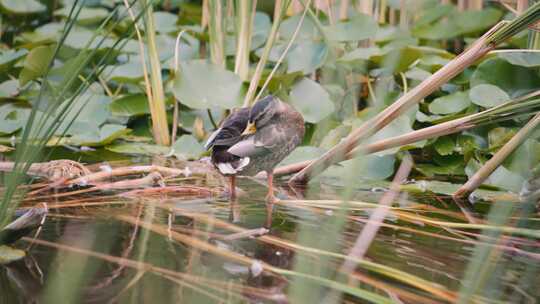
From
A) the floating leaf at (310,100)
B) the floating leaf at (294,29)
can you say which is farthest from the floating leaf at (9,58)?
the floating leaf at (310,100)

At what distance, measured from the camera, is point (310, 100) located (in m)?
4.04

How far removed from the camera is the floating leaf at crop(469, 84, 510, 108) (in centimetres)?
361

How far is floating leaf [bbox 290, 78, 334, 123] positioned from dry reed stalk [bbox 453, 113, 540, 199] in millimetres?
959

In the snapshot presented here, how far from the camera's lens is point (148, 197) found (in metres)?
2.96

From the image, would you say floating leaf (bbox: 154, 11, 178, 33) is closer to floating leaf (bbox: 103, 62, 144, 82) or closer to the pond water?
floating leaf (bbox: 103, 62, 144, 82)

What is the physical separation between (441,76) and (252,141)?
73 cm

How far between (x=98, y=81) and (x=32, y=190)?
1.98 metres

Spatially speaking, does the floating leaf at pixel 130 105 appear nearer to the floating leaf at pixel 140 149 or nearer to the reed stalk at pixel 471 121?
the floating leaf at pixel 140 149

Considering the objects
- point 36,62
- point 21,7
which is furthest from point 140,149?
point 21,7

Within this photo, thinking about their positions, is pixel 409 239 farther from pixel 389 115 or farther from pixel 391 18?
pixel 391 18

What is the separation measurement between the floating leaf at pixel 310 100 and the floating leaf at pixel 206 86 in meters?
0.32

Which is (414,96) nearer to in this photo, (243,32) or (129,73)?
(243,32)

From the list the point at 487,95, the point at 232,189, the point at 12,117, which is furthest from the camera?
the point at 12,117

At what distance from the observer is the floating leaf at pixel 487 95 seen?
3605 millimetres
